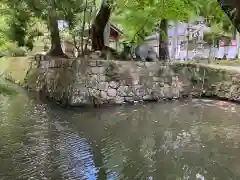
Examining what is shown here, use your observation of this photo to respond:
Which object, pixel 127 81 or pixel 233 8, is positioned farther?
pixel 127 81

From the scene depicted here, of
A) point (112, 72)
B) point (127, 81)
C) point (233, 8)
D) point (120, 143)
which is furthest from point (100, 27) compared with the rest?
point (233, 8)

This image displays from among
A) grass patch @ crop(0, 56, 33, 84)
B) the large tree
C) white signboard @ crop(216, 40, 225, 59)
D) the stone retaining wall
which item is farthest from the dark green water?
white signboard @ crop(216, 40, 225, 59)

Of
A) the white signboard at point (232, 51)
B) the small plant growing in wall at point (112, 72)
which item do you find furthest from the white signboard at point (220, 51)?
the small plant growing in wall at point (112, 72)

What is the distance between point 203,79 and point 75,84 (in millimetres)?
5886

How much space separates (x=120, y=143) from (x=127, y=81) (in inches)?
205

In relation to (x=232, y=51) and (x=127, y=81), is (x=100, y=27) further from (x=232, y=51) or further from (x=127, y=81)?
(x=232, y=51)

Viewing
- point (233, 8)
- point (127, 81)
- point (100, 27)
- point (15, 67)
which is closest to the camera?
point (233, 8)

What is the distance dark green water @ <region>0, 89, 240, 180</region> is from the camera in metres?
4.74

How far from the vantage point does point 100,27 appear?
1216cm

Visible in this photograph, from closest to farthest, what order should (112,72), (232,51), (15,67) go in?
1. (112,72)
2. (15,67)
3. (232,51)

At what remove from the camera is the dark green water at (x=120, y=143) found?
474 cm

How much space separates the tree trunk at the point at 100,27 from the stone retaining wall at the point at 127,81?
1.55m

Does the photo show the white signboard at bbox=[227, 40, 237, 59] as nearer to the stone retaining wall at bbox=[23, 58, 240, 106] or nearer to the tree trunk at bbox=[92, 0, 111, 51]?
the stone retaining wall at bbox=[23, 58, 240, 106]

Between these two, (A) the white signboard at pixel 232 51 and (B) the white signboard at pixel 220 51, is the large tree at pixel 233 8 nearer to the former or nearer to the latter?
(A) the white signboard at pixel 232 51
